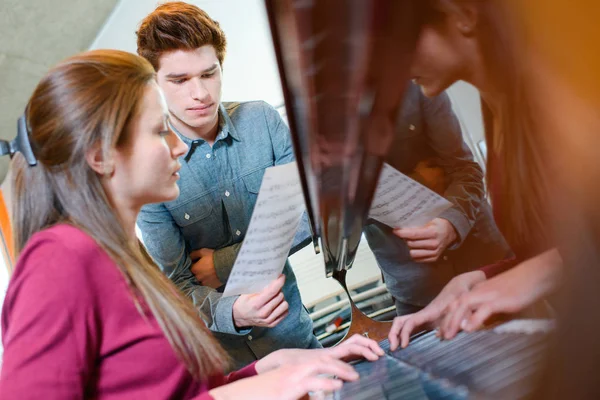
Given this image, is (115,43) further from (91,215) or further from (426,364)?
(426,364)

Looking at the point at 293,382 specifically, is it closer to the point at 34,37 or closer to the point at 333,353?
the point at 333,353

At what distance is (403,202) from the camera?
469 millimetres

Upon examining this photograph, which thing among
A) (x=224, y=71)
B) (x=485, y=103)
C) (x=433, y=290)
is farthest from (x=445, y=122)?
(x=224, y=71)

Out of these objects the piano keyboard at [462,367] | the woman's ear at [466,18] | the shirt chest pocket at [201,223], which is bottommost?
the piano keyboard at [462,367]

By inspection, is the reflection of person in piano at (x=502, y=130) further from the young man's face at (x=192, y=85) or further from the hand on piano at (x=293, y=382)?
the young man's face at (x=192, y=85)

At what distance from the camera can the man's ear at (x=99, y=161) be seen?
0.53m

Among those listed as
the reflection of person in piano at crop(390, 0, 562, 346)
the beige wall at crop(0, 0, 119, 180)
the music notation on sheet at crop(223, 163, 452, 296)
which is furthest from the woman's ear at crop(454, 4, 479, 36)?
the beige wall at crop(0, 0, 119, 180)

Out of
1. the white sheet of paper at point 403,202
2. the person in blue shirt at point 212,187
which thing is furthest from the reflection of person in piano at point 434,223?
the person in blue shirt at point 212,187

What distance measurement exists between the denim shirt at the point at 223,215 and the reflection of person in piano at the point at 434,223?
132mm

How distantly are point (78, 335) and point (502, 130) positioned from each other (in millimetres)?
388

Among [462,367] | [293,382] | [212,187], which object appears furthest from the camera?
[212,187]

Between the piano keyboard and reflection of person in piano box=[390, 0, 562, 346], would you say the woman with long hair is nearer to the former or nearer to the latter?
the piano keyboard

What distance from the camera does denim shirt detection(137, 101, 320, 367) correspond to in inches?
23.8

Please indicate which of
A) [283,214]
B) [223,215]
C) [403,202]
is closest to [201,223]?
[223,215]
